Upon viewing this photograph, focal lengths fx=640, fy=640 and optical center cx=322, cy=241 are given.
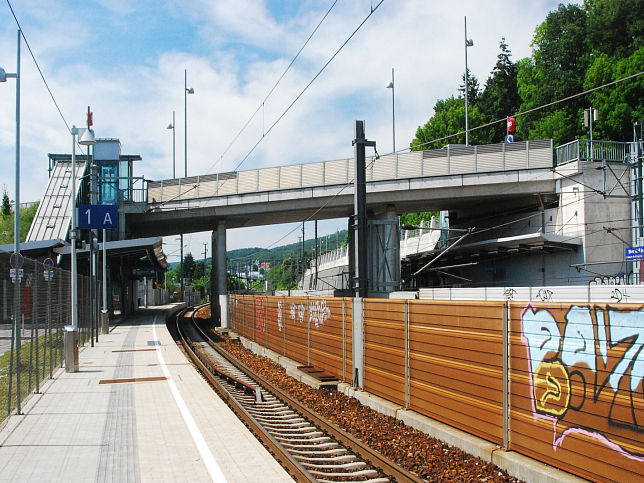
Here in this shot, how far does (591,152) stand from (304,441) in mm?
32784

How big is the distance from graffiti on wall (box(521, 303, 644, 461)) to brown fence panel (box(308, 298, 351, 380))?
6819 millimetres

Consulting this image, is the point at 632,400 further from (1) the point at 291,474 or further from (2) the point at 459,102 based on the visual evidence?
(2) the point at 459,102

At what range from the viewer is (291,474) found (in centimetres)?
780

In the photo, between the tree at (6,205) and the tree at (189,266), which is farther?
the tree at (189,266)

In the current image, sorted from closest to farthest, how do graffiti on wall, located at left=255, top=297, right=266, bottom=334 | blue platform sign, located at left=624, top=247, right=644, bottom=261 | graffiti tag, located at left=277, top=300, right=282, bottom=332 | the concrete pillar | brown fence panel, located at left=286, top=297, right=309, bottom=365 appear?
brown fence panel, located at left=286, top=297, right=309, bottom=365 < graffiti tag, located at left=277, top=300, right=282, bottom=332 < graffiti on wall, located at left=255, top=297, right=266, bottom=334 < blue platform sign, located at left=624, top=247, right=644, bottom=261 < the concrete pillar

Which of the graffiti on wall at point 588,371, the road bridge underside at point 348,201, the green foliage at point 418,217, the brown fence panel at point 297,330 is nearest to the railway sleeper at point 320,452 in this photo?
the graffiti on wall at point 588,371

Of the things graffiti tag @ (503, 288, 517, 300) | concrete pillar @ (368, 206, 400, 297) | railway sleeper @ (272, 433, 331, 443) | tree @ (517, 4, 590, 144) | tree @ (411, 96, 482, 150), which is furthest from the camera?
tree @ (411, 96, 482, 150)

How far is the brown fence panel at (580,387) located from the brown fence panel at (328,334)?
6.55 metres

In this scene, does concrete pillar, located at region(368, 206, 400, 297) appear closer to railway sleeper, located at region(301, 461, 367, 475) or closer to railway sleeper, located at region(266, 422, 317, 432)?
railway sleeper, located at region(266, 422, 317, 432)

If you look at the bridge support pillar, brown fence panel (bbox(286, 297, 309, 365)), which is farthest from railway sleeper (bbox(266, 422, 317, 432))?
the bridge support pillar

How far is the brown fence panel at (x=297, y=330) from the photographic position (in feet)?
57.9

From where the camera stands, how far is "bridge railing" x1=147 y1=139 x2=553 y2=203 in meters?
37.9

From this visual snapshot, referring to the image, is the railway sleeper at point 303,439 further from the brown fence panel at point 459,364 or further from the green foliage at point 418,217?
the green foliage at point 418,217

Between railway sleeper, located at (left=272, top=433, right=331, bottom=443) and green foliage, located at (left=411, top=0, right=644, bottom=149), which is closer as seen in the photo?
railway sleeper, located at (left=272, top=433, right=331, bottom=443)
